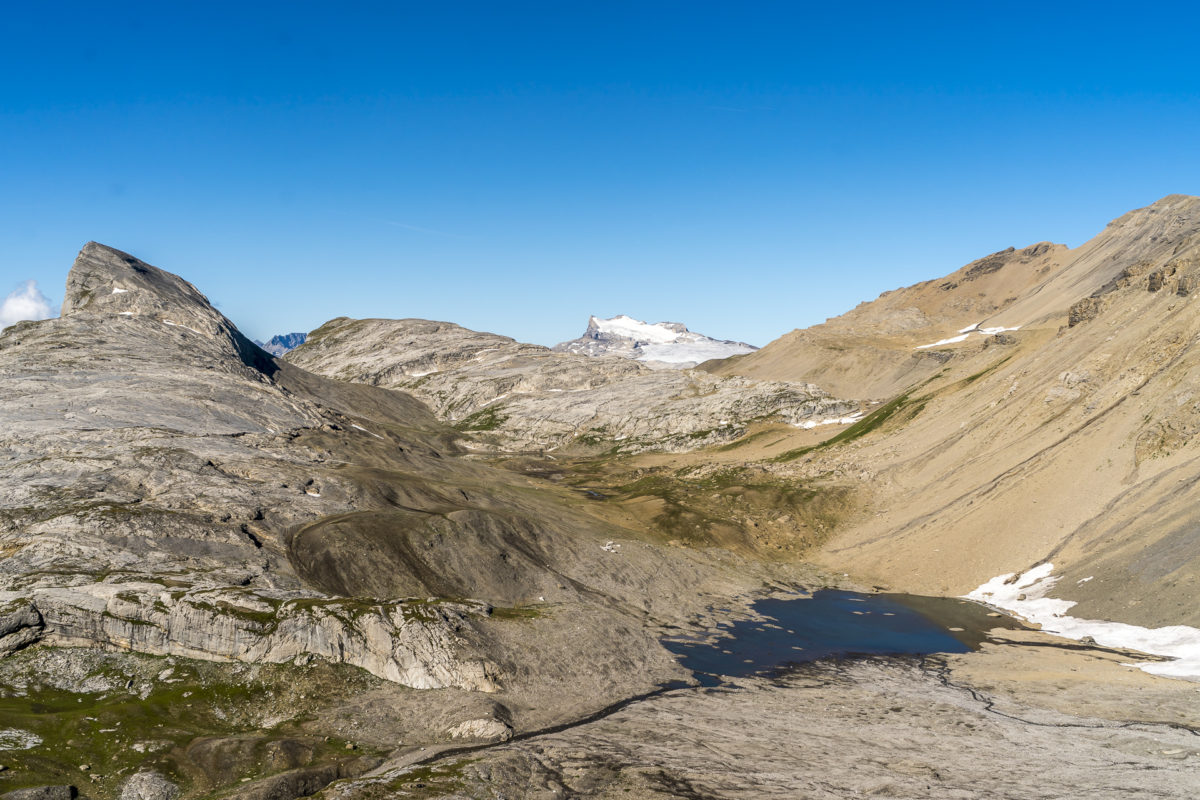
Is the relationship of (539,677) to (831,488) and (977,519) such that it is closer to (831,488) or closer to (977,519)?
(977,519)

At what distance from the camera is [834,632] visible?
66062 mm

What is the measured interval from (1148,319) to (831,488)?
50310 millimetres

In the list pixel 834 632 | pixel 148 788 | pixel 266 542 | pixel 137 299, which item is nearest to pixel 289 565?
pixel 266 542

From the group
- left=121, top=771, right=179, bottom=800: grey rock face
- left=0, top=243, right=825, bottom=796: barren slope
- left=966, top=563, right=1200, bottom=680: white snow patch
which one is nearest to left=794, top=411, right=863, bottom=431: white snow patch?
left=0, top=243, right=825, bottom=796: barren slope

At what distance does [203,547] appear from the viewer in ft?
182

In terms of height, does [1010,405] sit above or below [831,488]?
above

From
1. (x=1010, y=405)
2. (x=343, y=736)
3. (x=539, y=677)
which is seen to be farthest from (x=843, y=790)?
(x=1010, y=405)

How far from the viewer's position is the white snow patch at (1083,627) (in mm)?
51344

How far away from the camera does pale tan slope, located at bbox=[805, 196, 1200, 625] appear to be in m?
65.8

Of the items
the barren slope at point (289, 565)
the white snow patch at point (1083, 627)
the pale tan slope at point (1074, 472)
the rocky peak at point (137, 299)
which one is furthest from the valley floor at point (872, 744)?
the rocky peak at point (137, 299)

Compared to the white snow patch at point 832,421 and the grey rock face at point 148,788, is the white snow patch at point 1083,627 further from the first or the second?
the white snow patch at point 832,421

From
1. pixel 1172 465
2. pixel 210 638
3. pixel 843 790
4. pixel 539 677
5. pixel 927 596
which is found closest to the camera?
pixel 843 790

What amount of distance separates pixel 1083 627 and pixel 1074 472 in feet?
84.1

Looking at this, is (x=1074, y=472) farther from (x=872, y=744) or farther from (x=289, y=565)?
(x=289, y=565)
